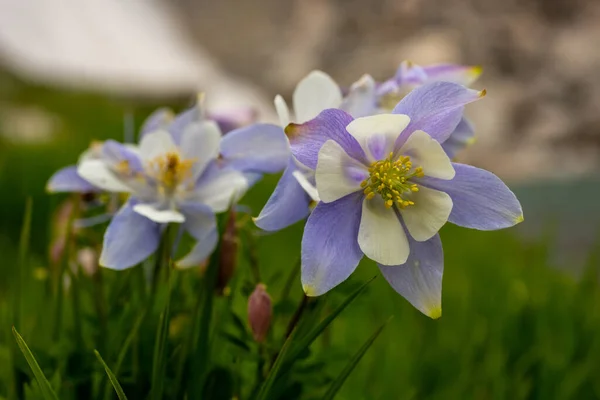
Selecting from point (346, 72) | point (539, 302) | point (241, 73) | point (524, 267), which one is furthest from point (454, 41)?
point (539, 302)

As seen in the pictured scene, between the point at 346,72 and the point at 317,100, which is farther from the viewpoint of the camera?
the point at 346,72

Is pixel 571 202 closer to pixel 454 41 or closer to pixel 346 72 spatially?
pixel 454 41

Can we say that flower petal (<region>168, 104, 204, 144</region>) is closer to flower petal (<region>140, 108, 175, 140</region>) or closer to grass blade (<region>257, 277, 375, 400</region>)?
flower petal (<region>140, 108, 175, 140</region>)

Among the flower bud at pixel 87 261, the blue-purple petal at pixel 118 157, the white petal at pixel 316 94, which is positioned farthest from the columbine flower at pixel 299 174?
the flower bud at pixel 87 261

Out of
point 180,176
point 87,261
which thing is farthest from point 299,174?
point 87,261

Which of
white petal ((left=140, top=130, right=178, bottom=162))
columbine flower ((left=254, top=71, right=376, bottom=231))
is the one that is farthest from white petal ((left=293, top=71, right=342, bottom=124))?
white petal ((left=140, top=130, right=178, bottom=162))

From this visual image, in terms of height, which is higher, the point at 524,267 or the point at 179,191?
the point at 179,191
